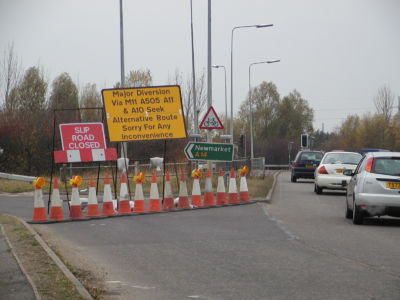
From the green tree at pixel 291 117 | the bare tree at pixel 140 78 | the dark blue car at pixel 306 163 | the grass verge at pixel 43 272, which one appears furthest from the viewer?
the green tree at pixel 291 117

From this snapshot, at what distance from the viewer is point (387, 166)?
14414 millimetres

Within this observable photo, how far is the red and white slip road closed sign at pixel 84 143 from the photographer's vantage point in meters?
17.1

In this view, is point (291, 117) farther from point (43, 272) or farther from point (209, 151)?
point (43, 272)

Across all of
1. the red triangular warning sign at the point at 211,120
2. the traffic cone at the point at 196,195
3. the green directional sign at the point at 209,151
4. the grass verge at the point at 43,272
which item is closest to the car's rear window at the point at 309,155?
the red triangular warning sign at the point at 211,120

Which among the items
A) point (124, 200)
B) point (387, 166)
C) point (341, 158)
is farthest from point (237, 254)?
point (341, 158)

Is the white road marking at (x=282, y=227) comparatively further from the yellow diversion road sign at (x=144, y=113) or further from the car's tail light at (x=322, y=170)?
the car's tail light at (x=322, y=170)

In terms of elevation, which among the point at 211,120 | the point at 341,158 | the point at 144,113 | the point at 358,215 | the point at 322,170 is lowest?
the point at 358,215

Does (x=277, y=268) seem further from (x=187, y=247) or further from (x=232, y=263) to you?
(x=187, y=247)

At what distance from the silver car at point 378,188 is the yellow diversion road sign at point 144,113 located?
19.0 feet

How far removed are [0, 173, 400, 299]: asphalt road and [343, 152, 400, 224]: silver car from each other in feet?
1.14

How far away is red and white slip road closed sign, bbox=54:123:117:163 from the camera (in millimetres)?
17141

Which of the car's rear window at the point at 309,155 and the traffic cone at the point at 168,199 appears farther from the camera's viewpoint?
the car's rear window at the point at 309,155

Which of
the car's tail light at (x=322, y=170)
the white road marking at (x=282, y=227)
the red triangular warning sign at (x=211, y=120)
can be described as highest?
the red triangular warning sign at (x=211, y=120)

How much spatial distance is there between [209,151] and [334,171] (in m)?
6.09
